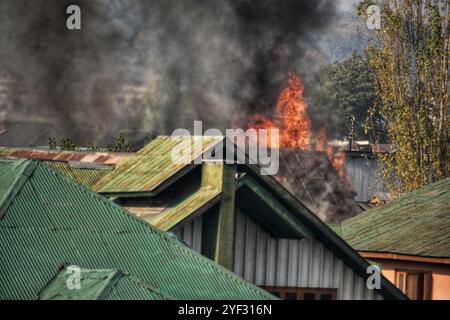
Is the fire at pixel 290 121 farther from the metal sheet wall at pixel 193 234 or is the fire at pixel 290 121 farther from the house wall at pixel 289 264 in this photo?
the metal sheet wall at pixel 193 234

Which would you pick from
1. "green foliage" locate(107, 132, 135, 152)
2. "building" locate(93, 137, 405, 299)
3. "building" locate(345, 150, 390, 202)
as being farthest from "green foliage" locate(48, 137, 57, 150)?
"building" locate(93, 137, 405, 299)

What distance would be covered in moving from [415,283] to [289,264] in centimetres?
1092

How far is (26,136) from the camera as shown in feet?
333

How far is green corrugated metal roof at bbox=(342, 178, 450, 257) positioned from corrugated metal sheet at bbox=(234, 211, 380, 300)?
9028 millimetres

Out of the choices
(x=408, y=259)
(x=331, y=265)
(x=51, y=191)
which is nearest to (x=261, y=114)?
(x=408, y=259)

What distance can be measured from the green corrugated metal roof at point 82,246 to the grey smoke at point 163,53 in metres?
56.0

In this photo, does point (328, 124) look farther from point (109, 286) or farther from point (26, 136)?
point (109, 286)

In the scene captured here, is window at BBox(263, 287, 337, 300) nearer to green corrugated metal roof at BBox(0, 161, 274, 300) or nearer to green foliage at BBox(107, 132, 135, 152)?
green corrugated metal roof at BBox(0, 161, 274, 300)

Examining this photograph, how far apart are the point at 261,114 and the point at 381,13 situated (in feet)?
55.2

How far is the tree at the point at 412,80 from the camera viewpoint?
57.3 meters

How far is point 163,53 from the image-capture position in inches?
3039

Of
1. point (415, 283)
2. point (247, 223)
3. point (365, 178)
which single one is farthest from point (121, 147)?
point (247, 223)

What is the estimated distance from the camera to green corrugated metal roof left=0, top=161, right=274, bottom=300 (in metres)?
17.9

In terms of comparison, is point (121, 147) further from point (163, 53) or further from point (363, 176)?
point (363, 176)
